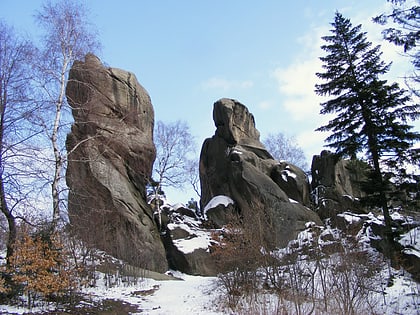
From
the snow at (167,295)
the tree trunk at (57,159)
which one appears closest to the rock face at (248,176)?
the snow at (167,295)

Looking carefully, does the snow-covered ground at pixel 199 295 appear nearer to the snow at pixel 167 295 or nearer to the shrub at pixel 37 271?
the snow at pixel 167 295

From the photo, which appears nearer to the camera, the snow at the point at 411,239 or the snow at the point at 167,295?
the snow at the point at 167,295

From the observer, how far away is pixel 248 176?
2498 cm

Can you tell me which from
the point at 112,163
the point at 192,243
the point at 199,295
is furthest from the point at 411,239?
the point at 112,163

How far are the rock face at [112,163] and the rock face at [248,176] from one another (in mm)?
5307

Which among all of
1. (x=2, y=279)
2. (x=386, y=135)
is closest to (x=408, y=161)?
(x=386, y=135)

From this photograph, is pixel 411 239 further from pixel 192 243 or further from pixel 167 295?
pixel 192 243

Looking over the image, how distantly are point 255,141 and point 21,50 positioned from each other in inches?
840

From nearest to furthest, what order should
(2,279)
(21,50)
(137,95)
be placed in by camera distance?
(2,279)
(21,50)
(137,95)

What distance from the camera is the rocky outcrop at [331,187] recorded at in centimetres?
2644

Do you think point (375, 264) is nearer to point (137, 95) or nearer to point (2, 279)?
point (2, 279)

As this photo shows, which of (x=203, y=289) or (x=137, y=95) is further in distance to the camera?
(x=137, y=95)

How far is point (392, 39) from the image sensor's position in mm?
11016

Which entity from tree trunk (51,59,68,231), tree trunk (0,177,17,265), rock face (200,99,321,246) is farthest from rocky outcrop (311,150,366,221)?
tree trunk (0,177,17,265)
